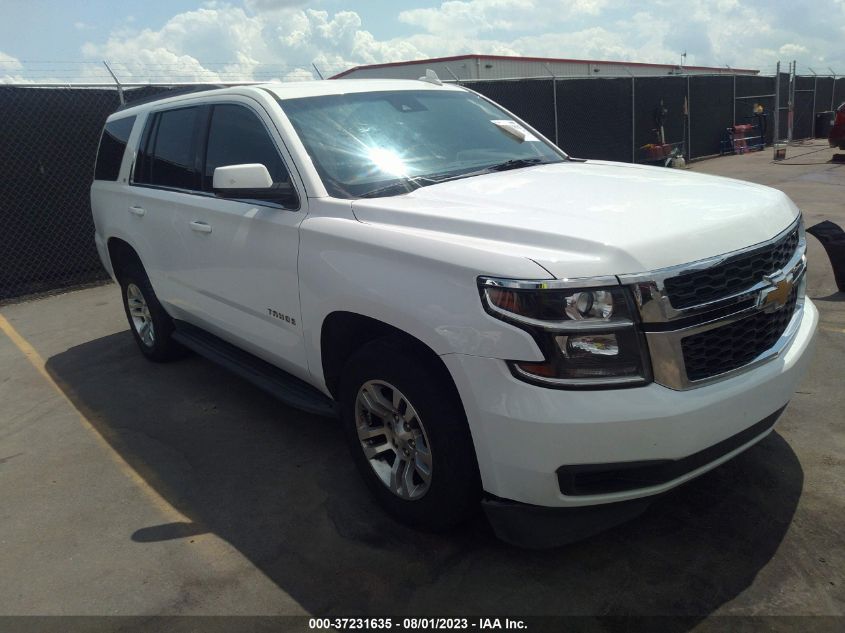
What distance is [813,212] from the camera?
375 inches

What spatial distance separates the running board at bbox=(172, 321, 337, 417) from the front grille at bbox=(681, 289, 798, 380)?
66.6 inches

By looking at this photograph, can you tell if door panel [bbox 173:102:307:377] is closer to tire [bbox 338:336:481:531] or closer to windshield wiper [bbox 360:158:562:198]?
windshield wiper [bbox 360:158:562:198]

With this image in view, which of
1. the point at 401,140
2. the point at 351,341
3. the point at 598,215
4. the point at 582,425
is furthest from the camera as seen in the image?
the point at 401,140

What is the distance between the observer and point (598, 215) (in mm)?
2607

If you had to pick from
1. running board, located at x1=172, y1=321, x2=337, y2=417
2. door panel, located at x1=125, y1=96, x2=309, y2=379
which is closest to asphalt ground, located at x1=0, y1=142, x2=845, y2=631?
running board, located at x1=172, y1=321, x2=337, y2=417

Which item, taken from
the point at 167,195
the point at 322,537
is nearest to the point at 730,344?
the point at 322,537

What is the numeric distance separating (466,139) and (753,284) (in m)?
1.85

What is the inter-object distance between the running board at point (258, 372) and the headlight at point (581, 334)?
54.6 inches

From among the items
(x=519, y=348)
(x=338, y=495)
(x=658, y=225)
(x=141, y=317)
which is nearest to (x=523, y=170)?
(x=658, y=225)

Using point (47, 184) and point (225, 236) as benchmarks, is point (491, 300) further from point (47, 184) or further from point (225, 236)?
point (47, 184)

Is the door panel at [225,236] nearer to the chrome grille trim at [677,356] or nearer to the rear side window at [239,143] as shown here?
the rear side window at [239,143]

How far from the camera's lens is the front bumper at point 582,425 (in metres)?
2.28

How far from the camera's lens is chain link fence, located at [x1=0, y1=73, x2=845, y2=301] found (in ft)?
27.9

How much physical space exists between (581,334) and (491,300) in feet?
1.04
